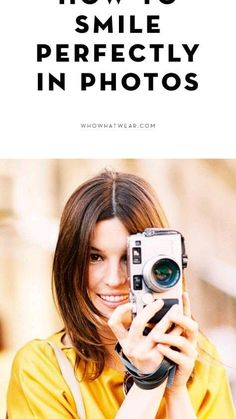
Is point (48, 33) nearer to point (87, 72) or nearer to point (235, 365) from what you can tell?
point (87, 72)

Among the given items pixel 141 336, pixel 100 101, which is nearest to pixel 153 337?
pixel 141 336

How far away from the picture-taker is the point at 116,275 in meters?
0.75

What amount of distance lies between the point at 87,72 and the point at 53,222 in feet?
0.64

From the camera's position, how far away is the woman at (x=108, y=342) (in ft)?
2.33

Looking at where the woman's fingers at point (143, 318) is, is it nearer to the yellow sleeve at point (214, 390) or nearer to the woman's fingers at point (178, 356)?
the woman's fingers at point (178, 356)

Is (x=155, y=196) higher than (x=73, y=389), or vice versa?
(x=155, y=196)

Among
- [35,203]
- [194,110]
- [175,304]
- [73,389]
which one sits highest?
[194,110]

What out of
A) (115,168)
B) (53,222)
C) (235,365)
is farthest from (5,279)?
(235,365)

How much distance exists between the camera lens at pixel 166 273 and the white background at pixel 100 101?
0.56 ft

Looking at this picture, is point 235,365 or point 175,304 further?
point 235,365

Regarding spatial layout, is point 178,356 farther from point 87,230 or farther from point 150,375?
point 87,230

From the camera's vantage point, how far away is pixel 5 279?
79 centimetres

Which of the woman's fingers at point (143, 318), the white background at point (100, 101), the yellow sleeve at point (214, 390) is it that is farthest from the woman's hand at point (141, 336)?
the white background at point (100, 101)

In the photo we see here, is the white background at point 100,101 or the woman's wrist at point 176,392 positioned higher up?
the white background at point 100,101
